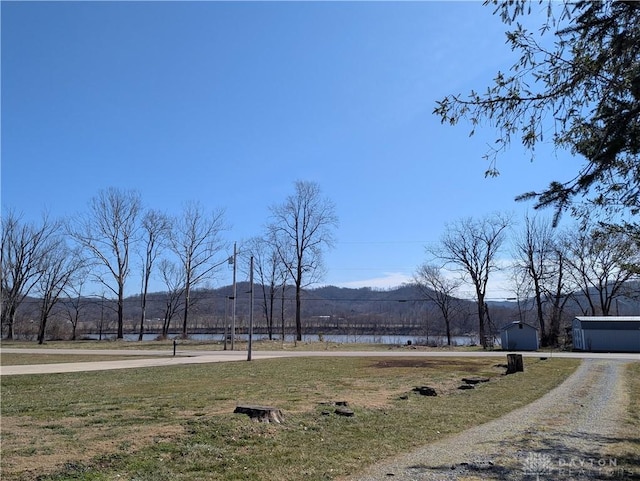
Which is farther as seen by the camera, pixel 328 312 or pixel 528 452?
pixel 328 312

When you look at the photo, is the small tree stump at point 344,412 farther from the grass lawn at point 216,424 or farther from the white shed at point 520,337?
the white shed at point 520,337

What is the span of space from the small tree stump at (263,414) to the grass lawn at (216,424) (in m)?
0.21

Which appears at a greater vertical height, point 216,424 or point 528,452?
point 216,424

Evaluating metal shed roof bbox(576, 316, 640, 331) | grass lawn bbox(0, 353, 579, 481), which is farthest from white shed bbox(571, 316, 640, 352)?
grass lawn bbox(0, 353, 579, 481)

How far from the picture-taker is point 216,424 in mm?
7730

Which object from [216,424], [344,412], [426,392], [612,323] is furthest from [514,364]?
[612,323]

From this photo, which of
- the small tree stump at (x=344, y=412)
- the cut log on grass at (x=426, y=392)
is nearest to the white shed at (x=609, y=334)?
the cut log on grass at (x=426, y=392)

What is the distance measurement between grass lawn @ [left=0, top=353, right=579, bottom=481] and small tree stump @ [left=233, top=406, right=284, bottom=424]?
0.68 feet

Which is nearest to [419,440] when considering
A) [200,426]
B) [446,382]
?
[200,426]

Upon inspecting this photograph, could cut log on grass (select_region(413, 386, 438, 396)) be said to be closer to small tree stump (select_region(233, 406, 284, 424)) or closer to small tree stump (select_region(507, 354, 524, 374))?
small tree stump (select_region(233, 406, 284, 424))

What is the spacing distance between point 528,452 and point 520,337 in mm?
37502

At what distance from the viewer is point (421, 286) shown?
63.4 metres

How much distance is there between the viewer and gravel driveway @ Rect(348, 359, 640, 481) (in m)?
5.52

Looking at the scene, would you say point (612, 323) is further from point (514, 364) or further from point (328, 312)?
point (328, 312)
